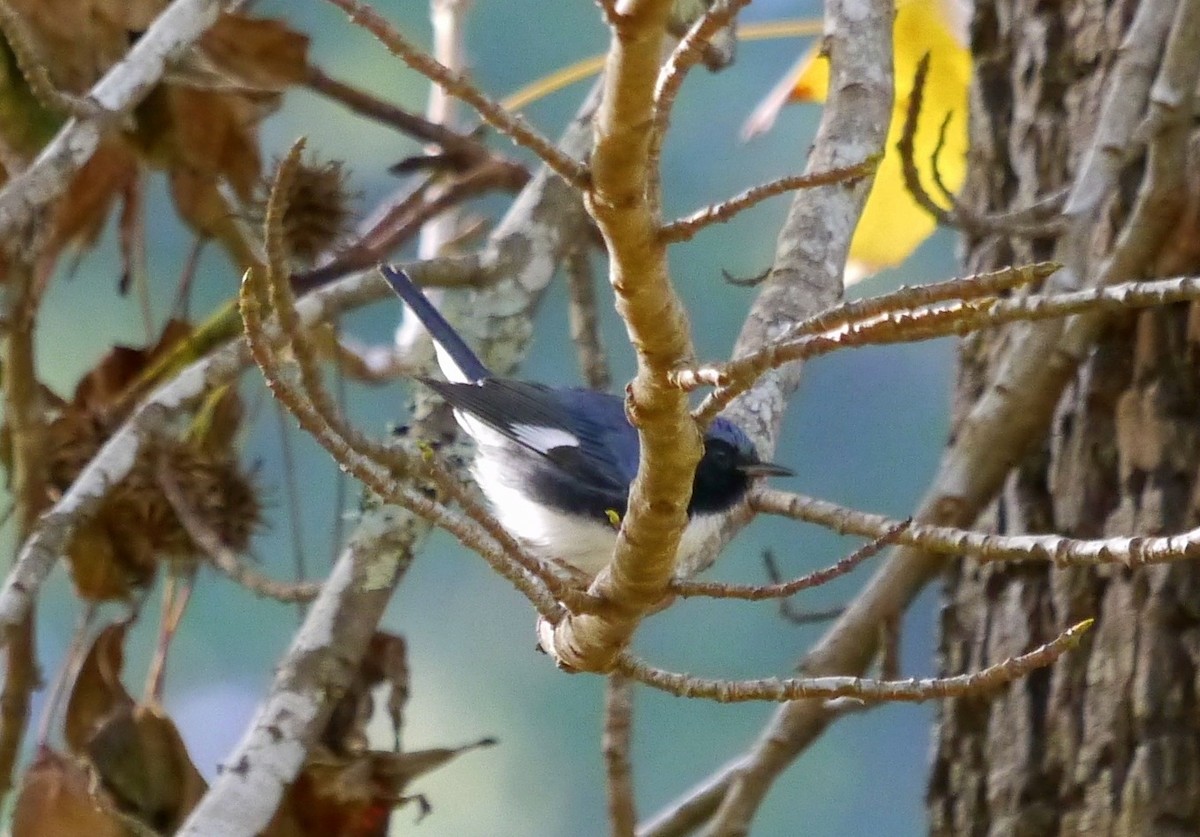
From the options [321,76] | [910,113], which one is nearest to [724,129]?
[321,76]

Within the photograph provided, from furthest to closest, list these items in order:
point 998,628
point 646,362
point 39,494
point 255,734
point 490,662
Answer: point 490,662 < point 998,628 < point 39,494 < point 255,734 < point 646,362

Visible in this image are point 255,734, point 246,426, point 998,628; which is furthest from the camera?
point 246,426

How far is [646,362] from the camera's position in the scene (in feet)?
2.33

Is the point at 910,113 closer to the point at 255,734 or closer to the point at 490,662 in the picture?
the point at 255,734

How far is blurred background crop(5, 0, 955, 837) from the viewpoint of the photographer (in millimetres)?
3338

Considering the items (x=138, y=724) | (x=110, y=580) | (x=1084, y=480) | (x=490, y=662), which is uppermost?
(x=490, y=662)

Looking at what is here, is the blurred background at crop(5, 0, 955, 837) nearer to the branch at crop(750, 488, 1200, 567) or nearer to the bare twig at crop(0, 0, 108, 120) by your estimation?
the bare twig at crop(0, 0, 108, 120)

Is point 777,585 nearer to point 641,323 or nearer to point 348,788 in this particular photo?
point 641,323

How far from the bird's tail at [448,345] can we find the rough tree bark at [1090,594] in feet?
2.33

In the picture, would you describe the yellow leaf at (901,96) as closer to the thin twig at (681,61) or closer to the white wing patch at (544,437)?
the white wing patch at (544,437)

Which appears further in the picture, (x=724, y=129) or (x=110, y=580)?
(x=724, y=129)

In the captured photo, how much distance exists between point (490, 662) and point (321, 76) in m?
1.82

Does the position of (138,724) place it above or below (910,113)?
below

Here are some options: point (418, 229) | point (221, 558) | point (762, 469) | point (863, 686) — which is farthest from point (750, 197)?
point (418, 229)
